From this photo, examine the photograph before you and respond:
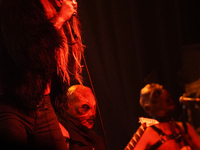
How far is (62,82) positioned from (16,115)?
0.27 m

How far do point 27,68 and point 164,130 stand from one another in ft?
2.48

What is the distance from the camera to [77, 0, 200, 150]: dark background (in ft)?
4.35

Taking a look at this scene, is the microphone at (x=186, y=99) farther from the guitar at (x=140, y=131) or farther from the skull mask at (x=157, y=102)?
the guitar at (x=140, y=131)

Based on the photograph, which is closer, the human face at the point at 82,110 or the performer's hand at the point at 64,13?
the performer's hand at the point at 64,13

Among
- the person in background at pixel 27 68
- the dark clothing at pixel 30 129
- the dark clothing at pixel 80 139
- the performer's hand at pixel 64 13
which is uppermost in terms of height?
the performer's hand at pixel 64 13

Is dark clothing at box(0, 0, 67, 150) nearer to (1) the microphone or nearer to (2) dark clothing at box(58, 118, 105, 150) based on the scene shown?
(2) dark clothing at box(58, 118, 105, 150)

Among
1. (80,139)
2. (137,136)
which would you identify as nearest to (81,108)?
(80,139)

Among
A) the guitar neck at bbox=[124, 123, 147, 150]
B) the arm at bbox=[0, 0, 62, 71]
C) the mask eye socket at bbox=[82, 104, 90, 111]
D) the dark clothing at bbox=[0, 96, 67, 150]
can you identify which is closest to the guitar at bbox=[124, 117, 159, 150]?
the guitar neck at bbox=[124, 123, 147, 150]

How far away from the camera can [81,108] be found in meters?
1.33

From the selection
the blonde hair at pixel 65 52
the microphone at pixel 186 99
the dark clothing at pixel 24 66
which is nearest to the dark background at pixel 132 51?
the microphone at pixel 186 99

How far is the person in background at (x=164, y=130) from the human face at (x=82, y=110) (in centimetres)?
29

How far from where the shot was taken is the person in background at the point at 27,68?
2.73ft

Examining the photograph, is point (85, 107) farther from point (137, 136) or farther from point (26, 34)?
point (26, 34)

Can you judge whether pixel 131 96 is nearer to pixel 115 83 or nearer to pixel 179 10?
pixel 115 83
